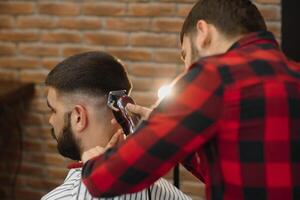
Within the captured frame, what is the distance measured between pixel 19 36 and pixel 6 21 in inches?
3.9

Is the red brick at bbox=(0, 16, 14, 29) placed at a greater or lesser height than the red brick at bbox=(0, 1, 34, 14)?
lesser

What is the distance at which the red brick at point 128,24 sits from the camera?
2.22m

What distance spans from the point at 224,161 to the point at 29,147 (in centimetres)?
173

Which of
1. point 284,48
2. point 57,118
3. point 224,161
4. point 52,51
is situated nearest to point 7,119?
point 52,51

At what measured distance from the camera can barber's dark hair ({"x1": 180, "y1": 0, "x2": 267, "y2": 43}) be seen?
1004 millimetres

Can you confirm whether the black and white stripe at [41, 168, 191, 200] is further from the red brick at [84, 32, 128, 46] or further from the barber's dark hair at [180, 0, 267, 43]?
the red brick at [84, 32, 128, 46]

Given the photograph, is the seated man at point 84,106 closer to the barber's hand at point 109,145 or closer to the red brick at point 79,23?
the barber's hand at point 109,145

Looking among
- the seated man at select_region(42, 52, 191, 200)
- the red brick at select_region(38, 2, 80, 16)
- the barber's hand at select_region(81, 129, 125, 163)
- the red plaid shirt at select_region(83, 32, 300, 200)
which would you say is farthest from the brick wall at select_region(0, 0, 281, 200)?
the red plaid shirt at select_region(83, 32, 300, 200)

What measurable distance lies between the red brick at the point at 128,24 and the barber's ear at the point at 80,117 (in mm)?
1023

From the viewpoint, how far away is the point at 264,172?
3.02 feet

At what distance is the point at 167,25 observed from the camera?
7.18 feet

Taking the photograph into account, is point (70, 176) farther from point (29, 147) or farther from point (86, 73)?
point (29, 147)

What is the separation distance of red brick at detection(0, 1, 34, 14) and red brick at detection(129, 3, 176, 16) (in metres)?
0.51

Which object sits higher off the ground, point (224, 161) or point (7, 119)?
point (224, 161)
